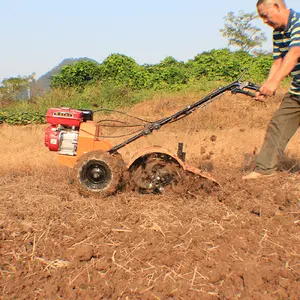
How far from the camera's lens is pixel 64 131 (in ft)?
17.2

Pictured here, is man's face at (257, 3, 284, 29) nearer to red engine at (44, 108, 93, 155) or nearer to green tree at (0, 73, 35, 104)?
red engine at (44, 108, 93, 155)

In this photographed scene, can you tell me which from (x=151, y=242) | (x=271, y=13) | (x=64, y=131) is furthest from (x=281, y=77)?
(x=64, y=131)

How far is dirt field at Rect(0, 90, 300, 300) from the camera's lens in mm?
2977

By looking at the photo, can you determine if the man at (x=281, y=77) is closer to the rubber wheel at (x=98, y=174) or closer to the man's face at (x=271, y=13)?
the man's face at (x=271, y=13)

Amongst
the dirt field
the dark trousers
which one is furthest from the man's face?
the dirt field

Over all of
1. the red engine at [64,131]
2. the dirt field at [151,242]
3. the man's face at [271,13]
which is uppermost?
the man's face at [271,13]

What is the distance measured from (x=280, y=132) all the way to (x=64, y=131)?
2688 mm

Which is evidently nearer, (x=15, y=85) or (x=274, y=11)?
(x=274, y=11)

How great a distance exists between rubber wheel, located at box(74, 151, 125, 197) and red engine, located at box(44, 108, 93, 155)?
43 centimetres

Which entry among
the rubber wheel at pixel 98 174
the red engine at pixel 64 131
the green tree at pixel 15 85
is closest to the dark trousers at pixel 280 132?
the rubber wheel at pixel 98 174

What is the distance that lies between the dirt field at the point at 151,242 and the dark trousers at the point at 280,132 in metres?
0.23

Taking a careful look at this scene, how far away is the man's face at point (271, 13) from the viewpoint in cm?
441

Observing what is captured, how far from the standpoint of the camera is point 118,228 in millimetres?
3916

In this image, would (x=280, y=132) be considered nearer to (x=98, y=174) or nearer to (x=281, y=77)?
(x=281, y=77)
